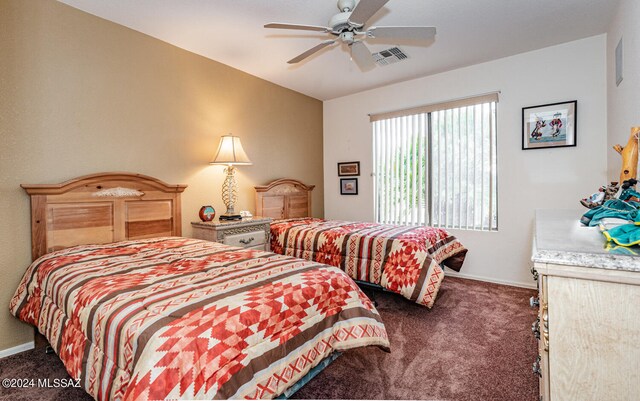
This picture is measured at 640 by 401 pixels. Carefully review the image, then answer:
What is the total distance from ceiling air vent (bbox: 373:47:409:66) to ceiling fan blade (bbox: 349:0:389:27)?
1.33 metres

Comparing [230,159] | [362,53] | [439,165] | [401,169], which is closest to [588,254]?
[362,53]

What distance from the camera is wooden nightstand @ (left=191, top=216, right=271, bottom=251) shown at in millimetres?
3037

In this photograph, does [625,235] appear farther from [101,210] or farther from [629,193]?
[101,210]

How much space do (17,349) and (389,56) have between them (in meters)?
4.31

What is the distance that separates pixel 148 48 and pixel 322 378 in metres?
3.27

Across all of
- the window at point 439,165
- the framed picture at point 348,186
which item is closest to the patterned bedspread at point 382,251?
the window at point 439,165

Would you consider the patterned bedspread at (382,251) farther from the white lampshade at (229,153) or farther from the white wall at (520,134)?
the white lampshade at (229,153)

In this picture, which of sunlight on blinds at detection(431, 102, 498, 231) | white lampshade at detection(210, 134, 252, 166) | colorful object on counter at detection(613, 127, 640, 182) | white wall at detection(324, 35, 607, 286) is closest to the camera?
colorful object on counter at detection(613, 127, 640, 182)

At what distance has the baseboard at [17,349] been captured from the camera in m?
2.21

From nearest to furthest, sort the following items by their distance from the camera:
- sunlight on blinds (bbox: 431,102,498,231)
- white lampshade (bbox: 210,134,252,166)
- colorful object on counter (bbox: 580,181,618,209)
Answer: colorful object on counter (bbox: 580,181,618,209) → white lampshade (bbox: 210,134,252,166) → sunlight on blinds (bbox: 431,102,498,231)

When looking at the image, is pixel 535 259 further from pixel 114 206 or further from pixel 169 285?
pixel 114 206

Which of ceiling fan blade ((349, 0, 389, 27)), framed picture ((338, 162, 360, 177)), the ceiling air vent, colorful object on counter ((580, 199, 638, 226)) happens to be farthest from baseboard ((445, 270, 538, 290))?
ceiling fan blade ((349, 0, 389, 27))

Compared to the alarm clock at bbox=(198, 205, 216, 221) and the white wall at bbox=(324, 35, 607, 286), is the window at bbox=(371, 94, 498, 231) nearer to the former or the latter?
the white wall at bbox=(324, 35, 607, 286)

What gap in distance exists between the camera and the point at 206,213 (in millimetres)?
3264
